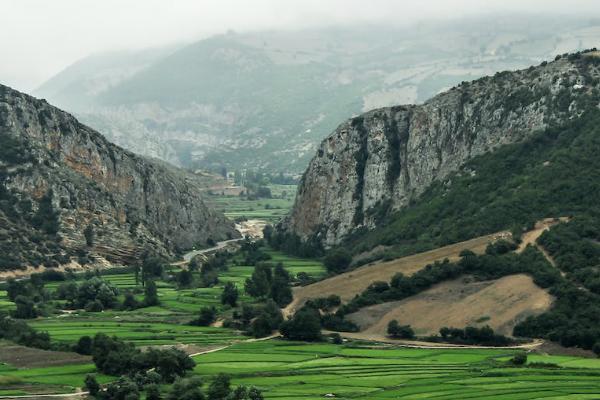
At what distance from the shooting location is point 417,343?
134000 millimetres

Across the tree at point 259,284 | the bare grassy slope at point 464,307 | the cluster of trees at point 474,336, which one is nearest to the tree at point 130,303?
the tree at point 259,284

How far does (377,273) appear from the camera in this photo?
542 ft

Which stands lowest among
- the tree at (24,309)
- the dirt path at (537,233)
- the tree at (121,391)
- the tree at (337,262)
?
the tree at (121,391)

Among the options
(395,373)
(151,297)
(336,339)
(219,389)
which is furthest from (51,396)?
(151,297)

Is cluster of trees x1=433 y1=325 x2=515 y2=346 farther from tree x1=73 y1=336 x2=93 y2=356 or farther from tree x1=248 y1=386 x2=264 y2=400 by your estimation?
tree x1=248 y1=386 x2=264 y2=400

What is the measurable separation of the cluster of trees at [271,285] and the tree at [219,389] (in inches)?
2508

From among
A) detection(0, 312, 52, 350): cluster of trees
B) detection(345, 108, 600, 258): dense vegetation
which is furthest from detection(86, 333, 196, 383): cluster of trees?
detection(345, 108, 600, 258): dense vegetation

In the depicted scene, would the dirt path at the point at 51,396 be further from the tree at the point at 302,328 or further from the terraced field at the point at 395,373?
the tree at the point at 302,328

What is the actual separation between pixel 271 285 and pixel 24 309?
39.0 metres

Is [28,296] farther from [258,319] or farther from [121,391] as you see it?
[121,391]

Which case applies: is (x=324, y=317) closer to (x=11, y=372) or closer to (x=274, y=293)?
(x=274, y=293)

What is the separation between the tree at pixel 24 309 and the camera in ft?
472

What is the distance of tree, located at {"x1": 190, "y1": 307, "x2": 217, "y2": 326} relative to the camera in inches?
5782

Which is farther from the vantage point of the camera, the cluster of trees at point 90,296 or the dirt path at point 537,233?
the cluster of trees at point 90,296
